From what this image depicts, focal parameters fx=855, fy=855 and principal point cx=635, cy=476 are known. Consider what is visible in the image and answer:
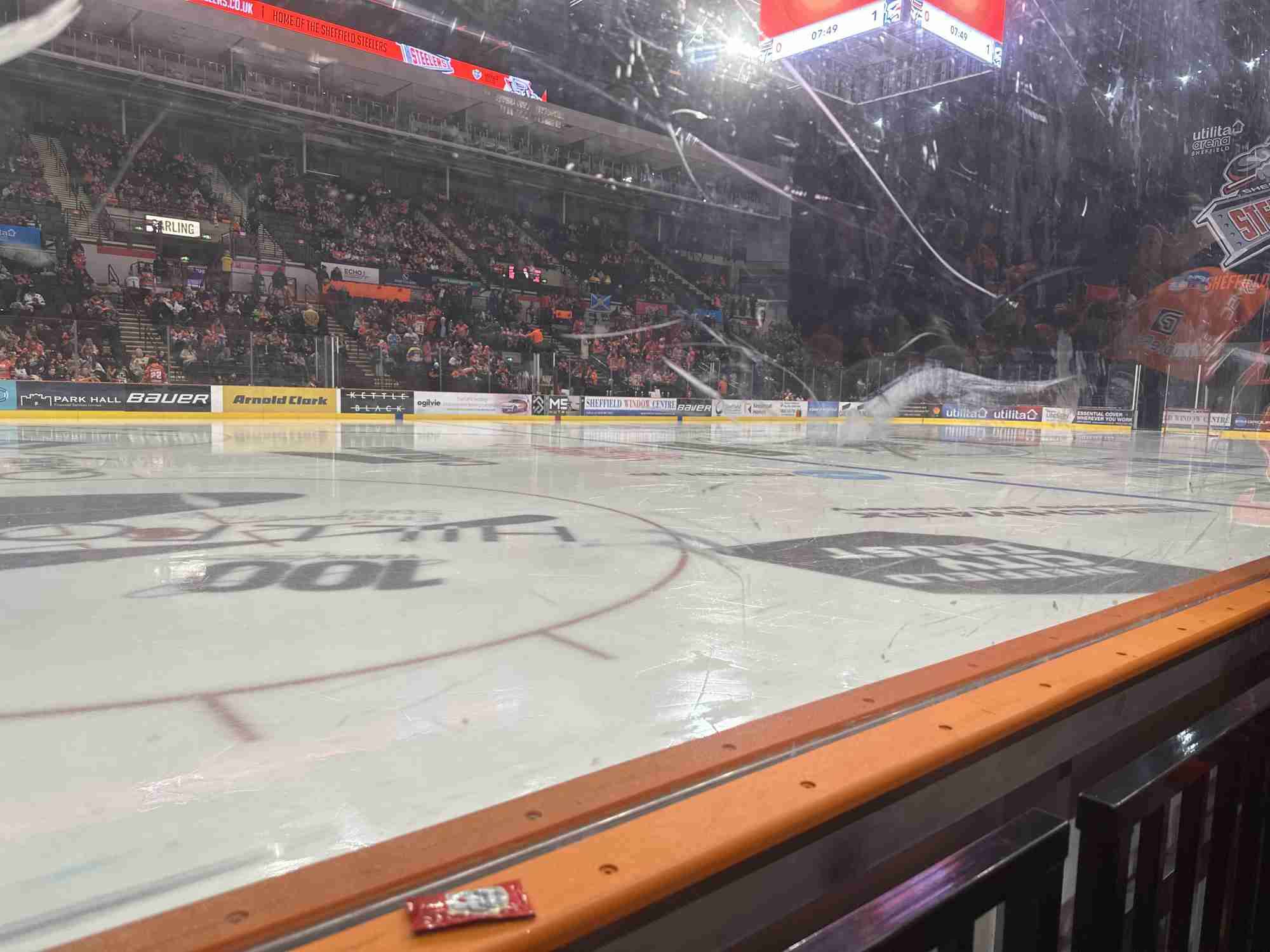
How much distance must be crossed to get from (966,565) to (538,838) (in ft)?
9.62

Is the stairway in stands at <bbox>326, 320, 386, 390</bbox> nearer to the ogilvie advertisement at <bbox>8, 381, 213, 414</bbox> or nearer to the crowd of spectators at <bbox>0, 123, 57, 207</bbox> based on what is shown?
the ogilvie advertisement at <bbox>8, 381, 213, 414</bbox>

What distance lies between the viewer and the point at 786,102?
17.1 feet

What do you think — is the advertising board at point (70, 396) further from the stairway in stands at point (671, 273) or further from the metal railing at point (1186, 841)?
the metal railing at point (1186, 841)

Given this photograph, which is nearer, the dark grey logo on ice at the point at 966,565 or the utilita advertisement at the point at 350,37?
the dark grey logo on ice at the point at 966,565

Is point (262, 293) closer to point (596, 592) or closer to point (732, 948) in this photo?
point (596, 592)

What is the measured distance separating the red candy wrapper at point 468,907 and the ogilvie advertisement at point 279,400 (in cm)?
1606

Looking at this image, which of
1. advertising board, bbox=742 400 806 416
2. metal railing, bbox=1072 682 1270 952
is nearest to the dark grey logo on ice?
metal railing, bbox=1072 682 1270 952

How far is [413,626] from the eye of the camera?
2330 mm

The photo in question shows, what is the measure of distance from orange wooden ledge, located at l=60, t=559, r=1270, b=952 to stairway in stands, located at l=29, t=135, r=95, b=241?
21.5 metres

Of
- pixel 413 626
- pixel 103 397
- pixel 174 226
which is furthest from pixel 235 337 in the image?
pixel 413 626

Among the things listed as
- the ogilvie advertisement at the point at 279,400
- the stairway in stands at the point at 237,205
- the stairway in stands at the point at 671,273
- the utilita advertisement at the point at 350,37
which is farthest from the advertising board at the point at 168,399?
the stairway in stands at the point at 671,273

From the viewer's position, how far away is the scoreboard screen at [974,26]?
4.32 m

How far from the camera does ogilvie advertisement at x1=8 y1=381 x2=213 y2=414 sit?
44.0 feet

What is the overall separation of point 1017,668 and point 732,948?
70 cm
